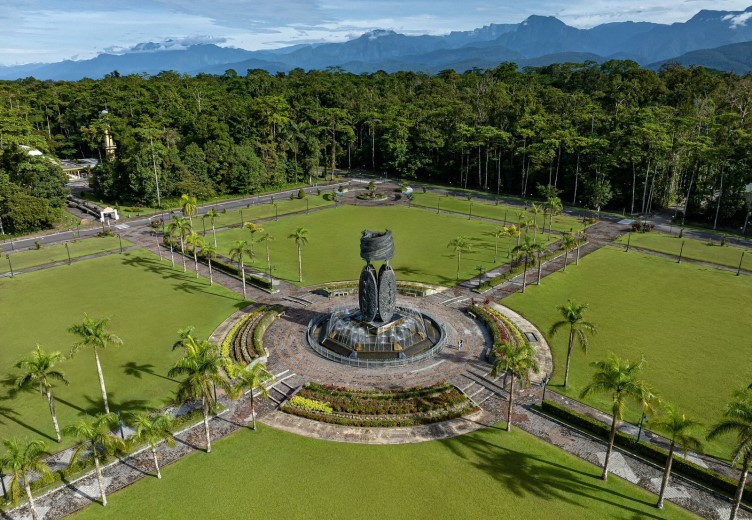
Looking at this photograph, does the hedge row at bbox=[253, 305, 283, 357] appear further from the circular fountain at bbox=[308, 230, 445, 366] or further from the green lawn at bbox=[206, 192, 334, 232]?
the green lawn at bbox=[206, 192, 334, 232]

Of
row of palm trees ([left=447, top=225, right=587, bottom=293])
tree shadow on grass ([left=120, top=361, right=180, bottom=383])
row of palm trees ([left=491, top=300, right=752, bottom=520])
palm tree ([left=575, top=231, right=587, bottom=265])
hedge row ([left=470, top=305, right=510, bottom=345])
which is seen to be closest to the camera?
row of palm trees ([left=491, top=300, right=752, bottom=520])

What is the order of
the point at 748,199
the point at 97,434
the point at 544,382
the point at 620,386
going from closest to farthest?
the point at 97,434 < the point at 620,386 < the point at 544,382 < the point at 748,199

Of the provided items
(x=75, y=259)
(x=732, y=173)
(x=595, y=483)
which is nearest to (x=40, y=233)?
(x=75, y=259)

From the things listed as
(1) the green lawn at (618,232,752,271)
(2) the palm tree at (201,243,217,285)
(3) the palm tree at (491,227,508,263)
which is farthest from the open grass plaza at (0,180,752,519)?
(3) the palm tree at (491,227,508,263)

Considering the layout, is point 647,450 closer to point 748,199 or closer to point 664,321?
point 664,321

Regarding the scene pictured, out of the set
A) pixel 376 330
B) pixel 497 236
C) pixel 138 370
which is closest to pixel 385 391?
pixel 376 330

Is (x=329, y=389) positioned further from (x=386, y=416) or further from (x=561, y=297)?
(x=561, y=297)
